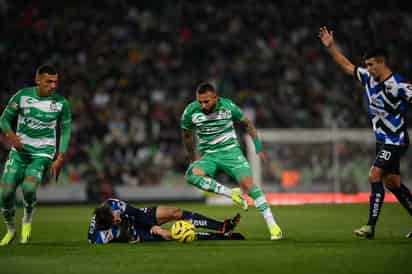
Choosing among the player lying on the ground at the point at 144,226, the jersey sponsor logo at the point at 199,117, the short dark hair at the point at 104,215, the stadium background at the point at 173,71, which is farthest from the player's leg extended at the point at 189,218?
the stadium background at the point at 173,71

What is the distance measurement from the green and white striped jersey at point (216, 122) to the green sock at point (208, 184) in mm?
614

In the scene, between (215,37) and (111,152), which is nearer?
(111,152)

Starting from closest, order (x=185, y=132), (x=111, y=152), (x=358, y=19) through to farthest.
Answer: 1. (x=185, y=132)
2. (x=111, y=152)
3. (x=358, y=19)

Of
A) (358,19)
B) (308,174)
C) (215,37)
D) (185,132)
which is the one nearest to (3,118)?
(185,132)

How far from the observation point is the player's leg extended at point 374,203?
10.0 meters

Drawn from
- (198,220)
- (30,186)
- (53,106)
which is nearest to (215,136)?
(198,220)

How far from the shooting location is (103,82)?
2519cm

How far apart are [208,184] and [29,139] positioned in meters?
2.48

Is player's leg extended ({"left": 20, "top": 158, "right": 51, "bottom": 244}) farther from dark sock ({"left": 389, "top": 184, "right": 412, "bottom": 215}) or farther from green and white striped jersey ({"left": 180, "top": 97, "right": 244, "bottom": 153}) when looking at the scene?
dark sock ({"left": 389, "top": 184, "right": 412, "bottom": 215})

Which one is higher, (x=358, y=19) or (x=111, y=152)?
(x=358, y=19)

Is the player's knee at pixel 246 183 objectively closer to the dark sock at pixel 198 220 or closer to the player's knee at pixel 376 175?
the dark sock at pixel 198 220

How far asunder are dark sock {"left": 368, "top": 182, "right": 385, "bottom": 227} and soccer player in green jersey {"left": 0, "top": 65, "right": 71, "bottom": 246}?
4146 mm

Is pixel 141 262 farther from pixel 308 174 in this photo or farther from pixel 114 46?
pixel 114 46

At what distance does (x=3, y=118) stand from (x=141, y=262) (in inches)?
137
